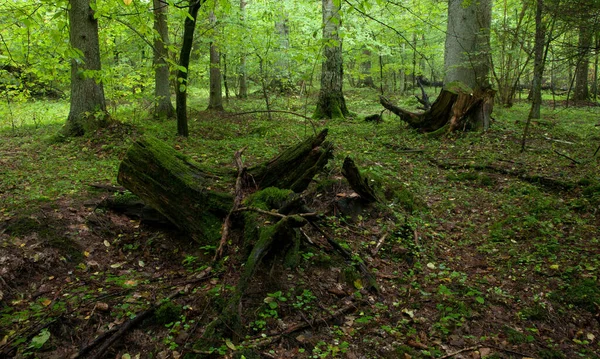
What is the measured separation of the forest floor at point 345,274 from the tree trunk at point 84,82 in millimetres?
1833

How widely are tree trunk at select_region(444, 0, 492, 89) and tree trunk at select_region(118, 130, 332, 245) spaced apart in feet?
24.7

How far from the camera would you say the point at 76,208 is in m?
4.61

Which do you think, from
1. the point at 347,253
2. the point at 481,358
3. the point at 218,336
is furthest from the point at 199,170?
the point at 481,358

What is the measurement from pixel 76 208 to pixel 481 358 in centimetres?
457

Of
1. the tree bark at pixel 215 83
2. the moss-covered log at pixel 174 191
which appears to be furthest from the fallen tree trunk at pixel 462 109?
the tree bark at pixel 215 83

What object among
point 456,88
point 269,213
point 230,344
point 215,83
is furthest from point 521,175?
point 215,83

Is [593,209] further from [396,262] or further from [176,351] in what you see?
[176,351]

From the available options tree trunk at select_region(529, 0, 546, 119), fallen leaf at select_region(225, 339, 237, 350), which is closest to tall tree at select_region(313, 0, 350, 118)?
tree trunk at select_region(529, 0, 546, 119)

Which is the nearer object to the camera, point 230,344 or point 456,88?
point 230,344

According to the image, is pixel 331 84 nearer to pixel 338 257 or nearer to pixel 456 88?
pixel 456 88

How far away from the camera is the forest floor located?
2947 millimetres

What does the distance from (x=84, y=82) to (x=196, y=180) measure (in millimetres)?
5820

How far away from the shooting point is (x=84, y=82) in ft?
28.0

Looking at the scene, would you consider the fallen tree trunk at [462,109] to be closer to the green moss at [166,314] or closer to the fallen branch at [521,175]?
the fallen branch at [521,175]
